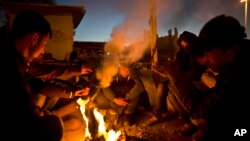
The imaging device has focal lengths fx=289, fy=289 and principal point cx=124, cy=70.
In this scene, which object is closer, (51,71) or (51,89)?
(51,89)

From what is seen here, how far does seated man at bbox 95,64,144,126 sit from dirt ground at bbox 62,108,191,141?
307mm

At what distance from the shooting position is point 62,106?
481 cm

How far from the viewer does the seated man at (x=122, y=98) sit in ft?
20.5

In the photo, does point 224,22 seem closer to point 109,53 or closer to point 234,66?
point 234,66

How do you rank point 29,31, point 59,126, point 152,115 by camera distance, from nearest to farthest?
point 29,31
point 59,126
point 152,115

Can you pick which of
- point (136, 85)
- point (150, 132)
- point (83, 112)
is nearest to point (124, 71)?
Result: point (136, 85)

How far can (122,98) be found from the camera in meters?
6.65

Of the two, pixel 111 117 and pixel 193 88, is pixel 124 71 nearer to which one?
pixel 111 117

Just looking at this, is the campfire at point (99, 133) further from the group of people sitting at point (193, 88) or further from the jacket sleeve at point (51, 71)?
the group of people sitting at point (193, 88)

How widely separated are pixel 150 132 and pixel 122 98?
1.29 m

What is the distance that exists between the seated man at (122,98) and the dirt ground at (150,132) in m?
0.31

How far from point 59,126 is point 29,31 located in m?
1.06

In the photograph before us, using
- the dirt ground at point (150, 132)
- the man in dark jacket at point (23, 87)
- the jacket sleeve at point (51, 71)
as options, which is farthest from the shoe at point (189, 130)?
the man in dark jacket at point (23, 87)

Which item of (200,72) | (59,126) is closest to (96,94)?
(200,72)
